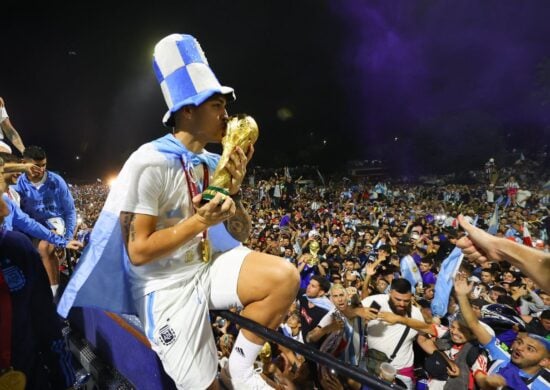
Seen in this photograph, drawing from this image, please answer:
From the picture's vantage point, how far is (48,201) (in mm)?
3627

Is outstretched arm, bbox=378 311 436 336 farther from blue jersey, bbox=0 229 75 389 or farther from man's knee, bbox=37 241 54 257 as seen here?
man's knee, bbox=37 241 54 257

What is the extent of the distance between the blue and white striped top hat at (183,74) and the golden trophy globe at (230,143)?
20 cm

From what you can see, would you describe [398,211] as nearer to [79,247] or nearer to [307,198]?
[307,198]

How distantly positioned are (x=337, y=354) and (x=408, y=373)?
0.99 m

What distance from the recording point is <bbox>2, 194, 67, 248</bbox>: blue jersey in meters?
2.91

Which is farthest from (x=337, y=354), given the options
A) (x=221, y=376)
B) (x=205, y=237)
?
(x=205, y=237)

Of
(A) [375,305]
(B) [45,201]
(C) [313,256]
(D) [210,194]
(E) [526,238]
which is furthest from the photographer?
(E) [526,238]

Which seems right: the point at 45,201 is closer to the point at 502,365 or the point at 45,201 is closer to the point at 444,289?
the point at 502,365

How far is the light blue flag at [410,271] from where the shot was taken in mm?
6973

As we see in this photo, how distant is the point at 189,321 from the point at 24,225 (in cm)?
240

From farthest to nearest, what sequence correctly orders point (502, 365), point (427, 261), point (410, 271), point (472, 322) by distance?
point (427, 261) → point (410, 271) → point (472, 322) → point (502, 365)

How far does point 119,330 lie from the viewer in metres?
2.31

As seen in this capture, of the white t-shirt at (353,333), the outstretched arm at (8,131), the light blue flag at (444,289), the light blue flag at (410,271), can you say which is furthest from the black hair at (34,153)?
the light blue flag at (410,271)

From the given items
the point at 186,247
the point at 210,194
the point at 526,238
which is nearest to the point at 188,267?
the point at 186,247
